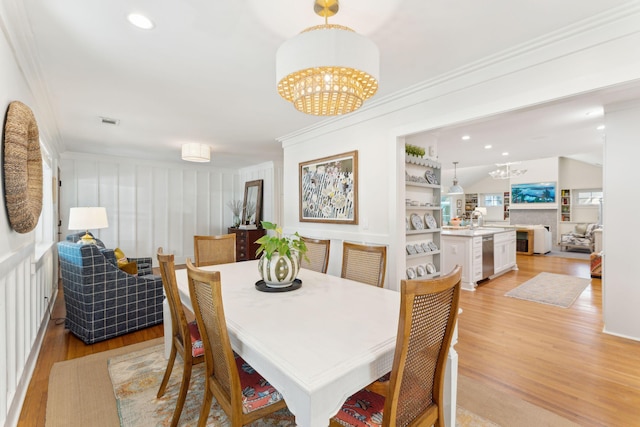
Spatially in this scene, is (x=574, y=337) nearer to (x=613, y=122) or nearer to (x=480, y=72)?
(x=613, y=122)

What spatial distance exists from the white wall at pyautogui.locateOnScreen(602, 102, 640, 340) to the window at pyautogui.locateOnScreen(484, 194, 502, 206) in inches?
376

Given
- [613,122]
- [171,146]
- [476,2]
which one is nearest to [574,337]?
[613,122]

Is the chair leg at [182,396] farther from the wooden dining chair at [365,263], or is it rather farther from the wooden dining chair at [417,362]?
the wooden dining chair at [365,263]

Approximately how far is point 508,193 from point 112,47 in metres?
12.5

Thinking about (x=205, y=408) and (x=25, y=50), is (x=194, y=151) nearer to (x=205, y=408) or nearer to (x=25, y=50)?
(x=25, y=50)

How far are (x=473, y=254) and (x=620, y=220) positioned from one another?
192 cm

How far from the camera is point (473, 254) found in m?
4.55

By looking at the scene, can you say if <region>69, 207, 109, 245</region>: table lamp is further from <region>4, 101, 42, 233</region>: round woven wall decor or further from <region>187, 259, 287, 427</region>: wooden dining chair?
<region>187, 259, 287, 427</region>: wooden dining chair

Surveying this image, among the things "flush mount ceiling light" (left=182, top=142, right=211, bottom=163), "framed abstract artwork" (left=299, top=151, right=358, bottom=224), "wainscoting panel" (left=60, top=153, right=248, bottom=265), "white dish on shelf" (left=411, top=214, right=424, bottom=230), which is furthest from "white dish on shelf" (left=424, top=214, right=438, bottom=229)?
"wainscoting panel" (left=60, top=153, right=248, bottom=265)

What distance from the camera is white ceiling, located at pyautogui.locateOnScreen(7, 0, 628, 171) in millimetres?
1621

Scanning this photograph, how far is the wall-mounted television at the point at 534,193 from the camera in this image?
374 inches

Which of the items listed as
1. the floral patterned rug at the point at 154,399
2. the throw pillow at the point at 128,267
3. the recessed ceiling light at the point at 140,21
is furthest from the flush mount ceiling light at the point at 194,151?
the floral patterned rug at the point at 154,399

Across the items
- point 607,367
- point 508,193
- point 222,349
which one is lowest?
point 607,367

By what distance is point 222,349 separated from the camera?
4.01ft
